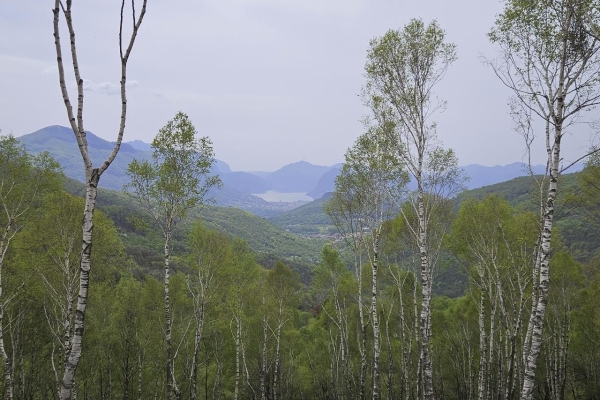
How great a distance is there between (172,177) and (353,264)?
1174cm

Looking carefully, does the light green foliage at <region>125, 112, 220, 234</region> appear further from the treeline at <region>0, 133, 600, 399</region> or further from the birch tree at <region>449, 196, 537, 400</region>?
the birch tree at <region>449, 196, 537, 400</region>

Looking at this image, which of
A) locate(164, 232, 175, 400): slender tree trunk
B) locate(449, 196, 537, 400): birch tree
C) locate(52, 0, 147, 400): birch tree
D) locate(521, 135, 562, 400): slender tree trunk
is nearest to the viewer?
locate(52, 0, 147, 400): birch tree

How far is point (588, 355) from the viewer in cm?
2372

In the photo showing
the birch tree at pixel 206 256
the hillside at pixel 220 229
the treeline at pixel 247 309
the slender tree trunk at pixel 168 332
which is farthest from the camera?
the hillside at pixel 220 229

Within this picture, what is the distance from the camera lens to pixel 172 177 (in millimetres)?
15703

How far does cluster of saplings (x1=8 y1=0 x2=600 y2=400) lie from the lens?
8859mm

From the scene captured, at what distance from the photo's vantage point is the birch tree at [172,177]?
49.4 ft

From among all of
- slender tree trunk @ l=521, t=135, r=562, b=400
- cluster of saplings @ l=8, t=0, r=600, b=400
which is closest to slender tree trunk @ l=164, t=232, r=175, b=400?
cluster of saplings @ l=8, t=0, r=600, b=400

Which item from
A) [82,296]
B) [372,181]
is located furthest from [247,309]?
[82,296]

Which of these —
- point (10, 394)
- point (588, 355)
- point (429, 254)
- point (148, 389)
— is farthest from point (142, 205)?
point (588, 355)

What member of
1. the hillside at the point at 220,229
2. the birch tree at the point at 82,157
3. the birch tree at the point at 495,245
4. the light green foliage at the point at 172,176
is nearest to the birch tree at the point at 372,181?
the birch tree at the point at 495,245

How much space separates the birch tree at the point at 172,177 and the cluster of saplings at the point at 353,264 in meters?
0.06

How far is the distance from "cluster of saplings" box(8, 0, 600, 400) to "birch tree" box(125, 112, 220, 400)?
0.21 ft

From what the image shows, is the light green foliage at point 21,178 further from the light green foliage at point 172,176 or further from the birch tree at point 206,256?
the birch tree at point 206,256
